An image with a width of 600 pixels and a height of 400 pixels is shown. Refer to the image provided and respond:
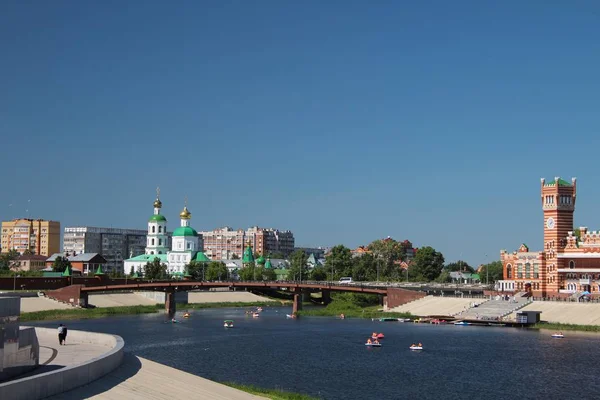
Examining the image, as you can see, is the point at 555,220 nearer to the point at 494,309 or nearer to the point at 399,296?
the point at 494,309

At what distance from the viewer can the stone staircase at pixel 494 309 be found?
116188 mm

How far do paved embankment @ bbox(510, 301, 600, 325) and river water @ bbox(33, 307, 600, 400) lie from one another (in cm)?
875

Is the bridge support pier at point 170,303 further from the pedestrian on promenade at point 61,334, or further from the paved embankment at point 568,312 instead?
the pedestrian on promenade at point 61,334

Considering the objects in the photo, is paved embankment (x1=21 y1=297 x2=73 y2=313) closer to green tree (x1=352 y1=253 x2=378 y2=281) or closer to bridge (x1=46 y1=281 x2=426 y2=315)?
bridge (x1=46 y1=281 x2=426 y2=315)

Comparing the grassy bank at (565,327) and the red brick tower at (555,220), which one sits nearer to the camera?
the grassy bank at (565,327)

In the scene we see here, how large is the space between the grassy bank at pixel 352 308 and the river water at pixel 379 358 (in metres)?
13.6

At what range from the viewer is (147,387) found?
3959 centimetres

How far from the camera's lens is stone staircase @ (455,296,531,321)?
381 feet

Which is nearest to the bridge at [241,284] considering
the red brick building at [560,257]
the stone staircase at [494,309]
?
the stone staircase at [494,309]

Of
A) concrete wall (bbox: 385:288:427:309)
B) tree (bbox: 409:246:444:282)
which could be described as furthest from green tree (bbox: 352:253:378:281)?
concrete wall (bbox: 385:288:427:309)

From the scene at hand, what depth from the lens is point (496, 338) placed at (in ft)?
306

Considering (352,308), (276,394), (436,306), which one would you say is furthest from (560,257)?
(276,394)

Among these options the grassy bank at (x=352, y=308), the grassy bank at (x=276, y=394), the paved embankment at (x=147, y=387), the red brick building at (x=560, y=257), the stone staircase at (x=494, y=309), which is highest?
the red brick building at (x=560, y=257)

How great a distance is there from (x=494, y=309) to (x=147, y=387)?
8894 centimetres
